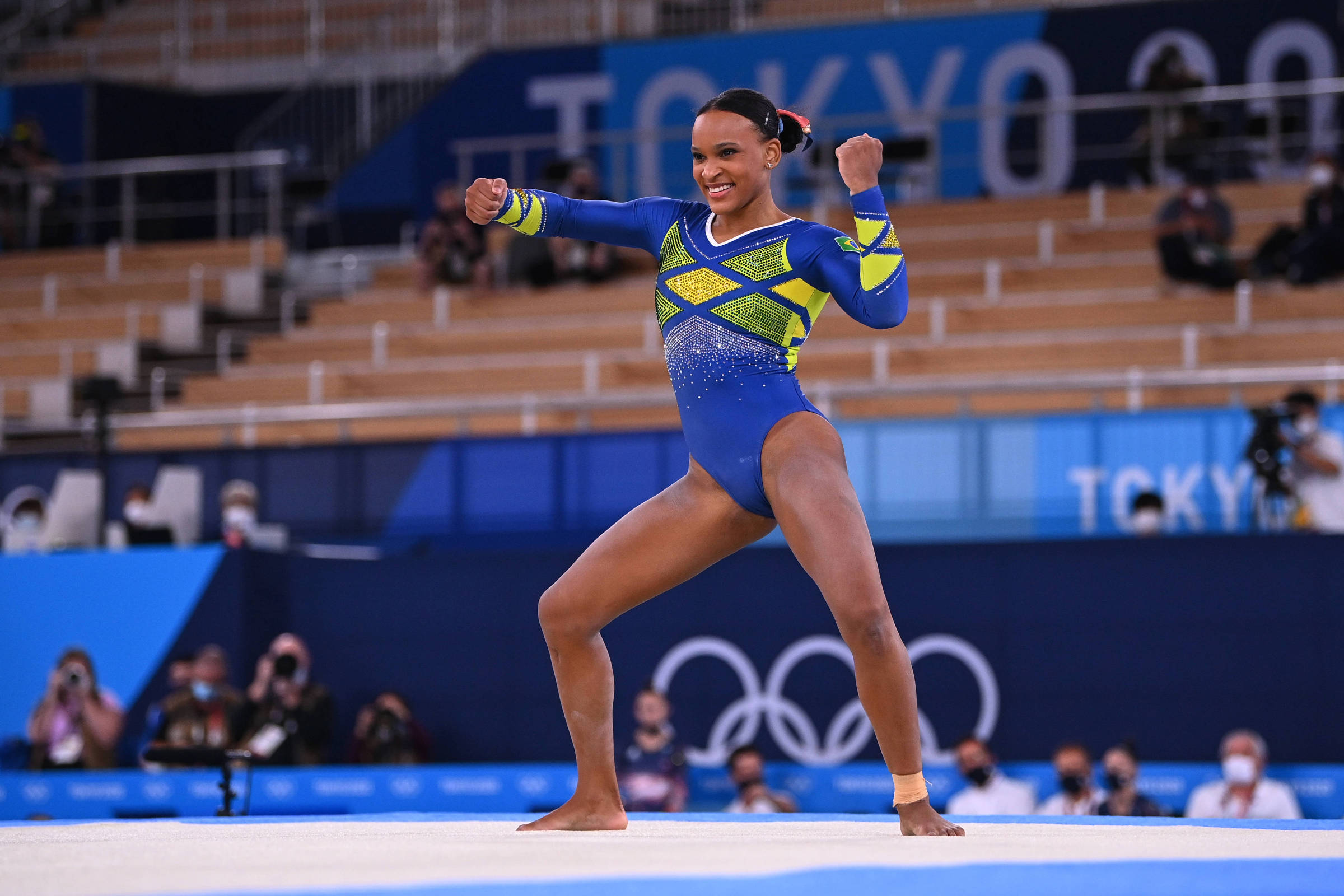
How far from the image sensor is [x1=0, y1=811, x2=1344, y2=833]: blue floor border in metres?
5.38

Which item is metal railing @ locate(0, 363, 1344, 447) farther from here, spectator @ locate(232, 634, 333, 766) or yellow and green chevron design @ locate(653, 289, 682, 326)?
yellow and green chevron design @ locate(653, 289, 682, 326)

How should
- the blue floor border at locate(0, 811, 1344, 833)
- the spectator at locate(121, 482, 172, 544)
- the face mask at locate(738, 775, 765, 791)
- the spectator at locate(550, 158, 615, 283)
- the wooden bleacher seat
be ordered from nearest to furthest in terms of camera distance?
the blue floor border at locate(0, 811, 1344, 833) → the face mask at locate(738, 775, 765, 791) → the spectator at locate(121, 482, 172, 544) → the wooden bleacher seat → the spectator at locate(550, 158, 615, 283)

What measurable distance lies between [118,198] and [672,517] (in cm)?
1707

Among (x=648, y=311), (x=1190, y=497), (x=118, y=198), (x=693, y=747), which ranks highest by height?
(x=118, y=198)

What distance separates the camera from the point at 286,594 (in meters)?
11.5

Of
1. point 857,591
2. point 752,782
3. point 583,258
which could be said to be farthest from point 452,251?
point 857,591

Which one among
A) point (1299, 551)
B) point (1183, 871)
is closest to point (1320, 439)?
point (1299, 551)

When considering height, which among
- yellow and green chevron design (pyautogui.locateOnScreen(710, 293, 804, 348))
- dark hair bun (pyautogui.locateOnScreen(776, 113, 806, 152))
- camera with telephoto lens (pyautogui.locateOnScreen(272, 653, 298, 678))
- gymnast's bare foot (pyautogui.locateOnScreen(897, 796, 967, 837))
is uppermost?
dark hair bun (pyautogui.locateOnScreen(776, 113, 806, 152))

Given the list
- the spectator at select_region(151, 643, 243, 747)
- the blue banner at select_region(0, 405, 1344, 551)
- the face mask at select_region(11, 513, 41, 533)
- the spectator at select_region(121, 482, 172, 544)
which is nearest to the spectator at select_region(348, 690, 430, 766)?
the spectator at select_region(151, 643, 243, 747)

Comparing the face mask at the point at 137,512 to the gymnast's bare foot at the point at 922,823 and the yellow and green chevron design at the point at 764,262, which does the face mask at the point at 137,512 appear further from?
the gymnast's bare foot at the point at 922,823

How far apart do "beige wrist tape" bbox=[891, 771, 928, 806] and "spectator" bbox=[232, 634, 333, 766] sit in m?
6.77

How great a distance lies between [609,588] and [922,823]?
3.49 ft

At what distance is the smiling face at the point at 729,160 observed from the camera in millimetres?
A: 4852

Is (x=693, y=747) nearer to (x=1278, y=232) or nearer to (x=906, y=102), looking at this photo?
(x=1278, y=232)
